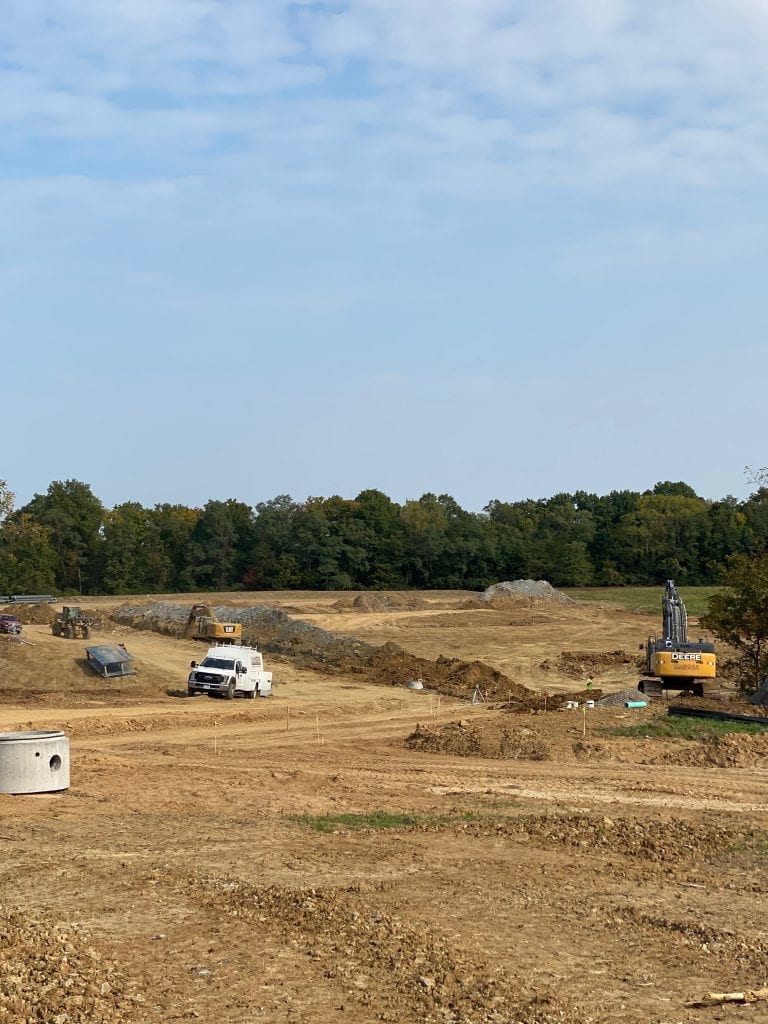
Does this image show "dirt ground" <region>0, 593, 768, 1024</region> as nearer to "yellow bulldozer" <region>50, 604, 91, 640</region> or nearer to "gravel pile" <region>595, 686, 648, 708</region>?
"gravel pile" <region>595, 686, 648, 708</region>

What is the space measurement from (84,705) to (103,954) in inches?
1140

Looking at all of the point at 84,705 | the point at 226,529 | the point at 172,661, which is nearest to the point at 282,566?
the point at 226,529

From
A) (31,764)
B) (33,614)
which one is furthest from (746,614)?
(33,614)

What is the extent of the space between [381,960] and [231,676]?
99.0 ft

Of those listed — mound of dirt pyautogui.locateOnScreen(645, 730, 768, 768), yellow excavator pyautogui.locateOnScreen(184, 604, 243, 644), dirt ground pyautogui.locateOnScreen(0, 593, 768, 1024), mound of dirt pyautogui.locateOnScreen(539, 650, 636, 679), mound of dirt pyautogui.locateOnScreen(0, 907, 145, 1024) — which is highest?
yellow excavator pyautogui.locateOnScreen(184, 604, 243, 644)

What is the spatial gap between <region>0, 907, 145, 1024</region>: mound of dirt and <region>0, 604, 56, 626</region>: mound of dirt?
52.7m

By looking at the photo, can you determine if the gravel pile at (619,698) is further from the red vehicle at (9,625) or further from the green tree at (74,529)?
the green tree at (74,529)

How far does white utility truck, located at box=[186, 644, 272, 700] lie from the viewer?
129 ft

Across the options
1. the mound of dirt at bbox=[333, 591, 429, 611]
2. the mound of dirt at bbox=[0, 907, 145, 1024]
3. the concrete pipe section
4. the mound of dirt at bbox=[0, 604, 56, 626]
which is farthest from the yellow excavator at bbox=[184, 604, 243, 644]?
the mound of dirt at bbox=[0, 907, 145, 1024]

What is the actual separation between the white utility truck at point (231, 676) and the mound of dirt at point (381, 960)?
27.4 m

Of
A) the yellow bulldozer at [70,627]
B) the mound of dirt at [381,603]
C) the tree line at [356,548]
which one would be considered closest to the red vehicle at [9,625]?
the yellow bulldozer at [70,627]

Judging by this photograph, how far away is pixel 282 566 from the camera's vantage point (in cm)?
11450

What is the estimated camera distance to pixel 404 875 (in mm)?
12961

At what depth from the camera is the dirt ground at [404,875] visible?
8844 mm
